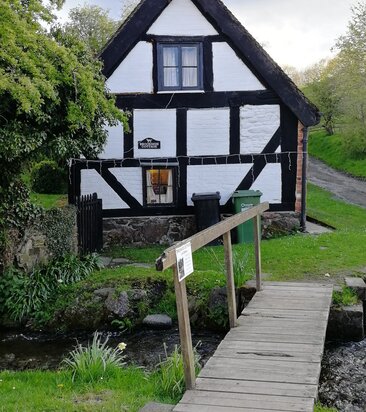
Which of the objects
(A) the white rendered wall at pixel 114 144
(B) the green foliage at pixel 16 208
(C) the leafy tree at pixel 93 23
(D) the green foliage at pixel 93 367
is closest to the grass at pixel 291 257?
(A) the white rendered wall at pixel 114 144

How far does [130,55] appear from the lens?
1355cm

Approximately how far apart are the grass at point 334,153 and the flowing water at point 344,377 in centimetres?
2297

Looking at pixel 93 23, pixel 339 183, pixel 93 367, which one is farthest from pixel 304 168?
pixel 93 23

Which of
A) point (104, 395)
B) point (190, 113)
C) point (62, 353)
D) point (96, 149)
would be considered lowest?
point (62, 353)

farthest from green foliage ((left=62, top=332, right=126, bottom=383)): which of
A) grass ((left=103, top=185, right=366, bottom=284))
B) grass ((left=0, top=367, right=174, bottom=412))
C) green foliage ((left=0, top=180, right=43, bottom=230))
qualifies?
green foliage ((left=0, top=180, right=43, bottom=230))

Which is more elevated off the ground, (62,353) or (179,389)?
(179,389)

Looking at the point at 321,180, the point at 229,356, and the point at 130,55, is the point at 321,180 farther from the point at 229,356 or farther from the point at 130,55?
the point at 229,356

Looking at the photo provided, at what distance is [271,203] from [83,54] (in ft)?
20.0

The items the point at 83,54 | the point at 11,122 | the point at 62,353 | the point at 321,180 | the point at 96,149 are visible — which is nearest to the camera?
the point at 62,353

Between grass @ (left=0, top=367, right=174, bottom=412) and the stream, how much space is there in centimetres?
124

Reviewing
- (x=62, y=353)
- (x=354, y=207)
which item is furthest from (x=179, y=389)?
(x=354, y=207)

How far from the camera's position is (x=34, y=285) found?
9.73 meters

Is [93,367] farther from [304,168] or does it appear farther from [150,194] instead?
[304,168]

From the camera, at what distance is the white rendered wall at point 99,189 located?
14008 mm
